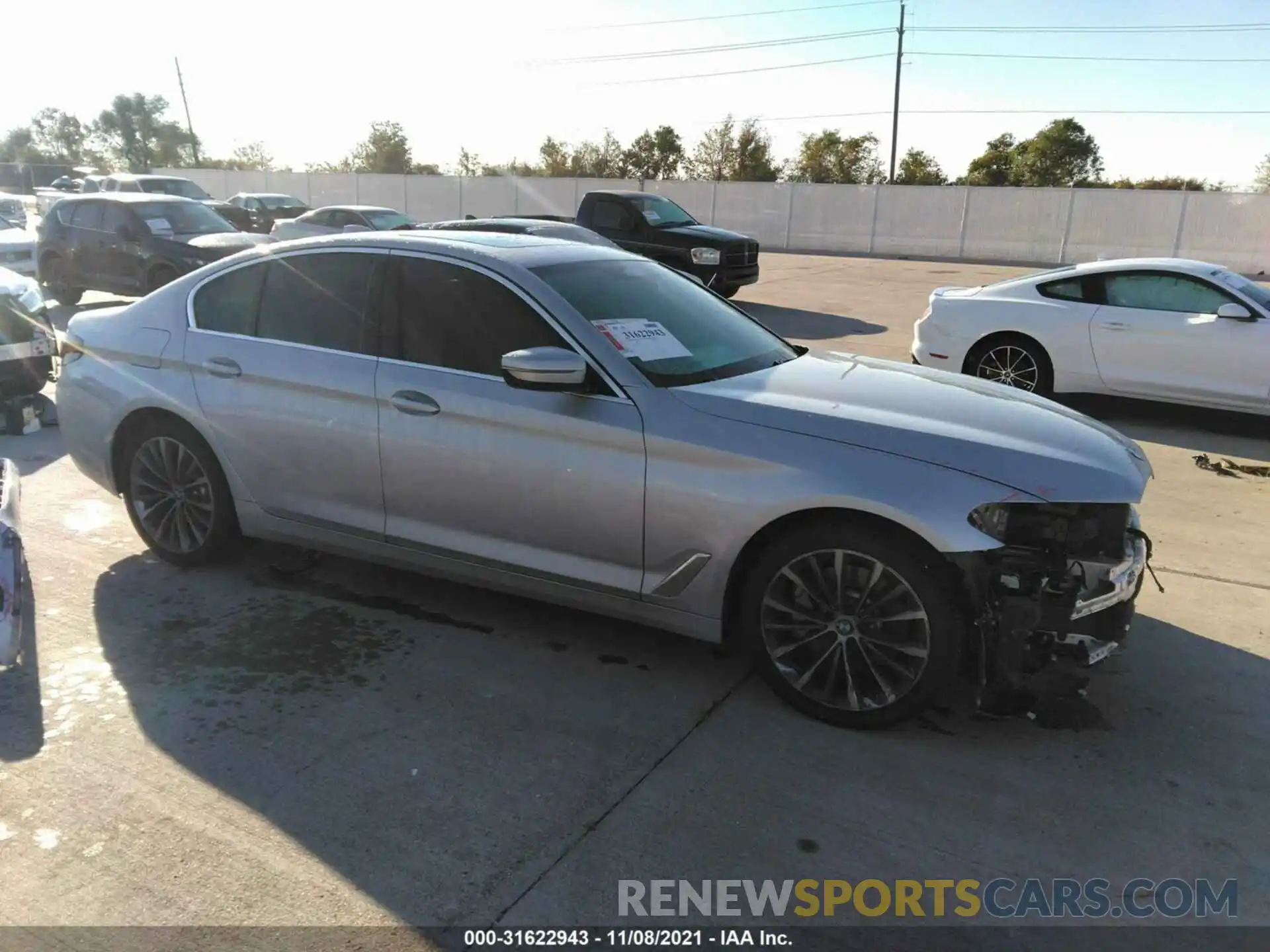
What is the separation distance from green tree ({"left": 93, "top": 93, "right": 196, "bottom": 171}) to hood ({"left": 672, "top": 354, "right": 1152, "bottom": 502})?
100161 mm

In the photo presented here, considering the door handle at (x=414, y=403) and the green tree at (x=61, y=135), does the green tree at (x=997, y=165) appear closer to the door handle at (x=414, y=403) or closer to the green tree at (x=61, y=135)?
the door handle at (x=414, y=403)

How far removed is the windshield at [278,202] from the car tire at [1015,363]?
977 inches

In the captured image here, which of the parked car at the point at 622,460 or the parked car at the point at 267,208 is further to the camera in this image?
the parked car at the point at 267,208

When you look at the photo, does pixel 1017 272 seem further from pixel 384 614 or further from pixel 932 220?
pixel 384 614

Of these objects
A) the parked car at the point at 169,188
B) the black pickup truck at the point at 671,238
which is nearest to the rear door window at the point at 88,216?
the parked car at the point at 169,188

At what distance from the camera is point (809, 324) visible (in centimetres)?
1474

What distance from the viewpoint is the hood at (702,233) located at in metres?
15.8

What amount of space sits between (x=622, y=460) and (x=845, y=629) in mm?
1014

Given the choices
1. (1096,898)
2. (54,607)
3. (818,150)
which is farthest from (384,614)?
(818,150)

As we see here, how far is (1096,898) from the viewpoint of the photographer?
8.66ft

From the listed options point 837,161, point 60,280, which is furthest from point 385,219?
point 837,161

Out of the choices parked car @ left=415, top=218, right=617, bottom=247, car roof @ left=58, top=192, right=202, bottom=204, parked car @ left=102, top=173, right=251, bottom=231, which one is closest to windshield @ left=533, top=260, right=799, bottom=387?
parked car @ left=415, top=218, right=617, bottom=247

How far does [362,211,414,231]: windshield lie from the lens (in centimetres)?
1905

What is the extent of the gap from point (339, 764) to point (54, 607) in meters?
2.05
